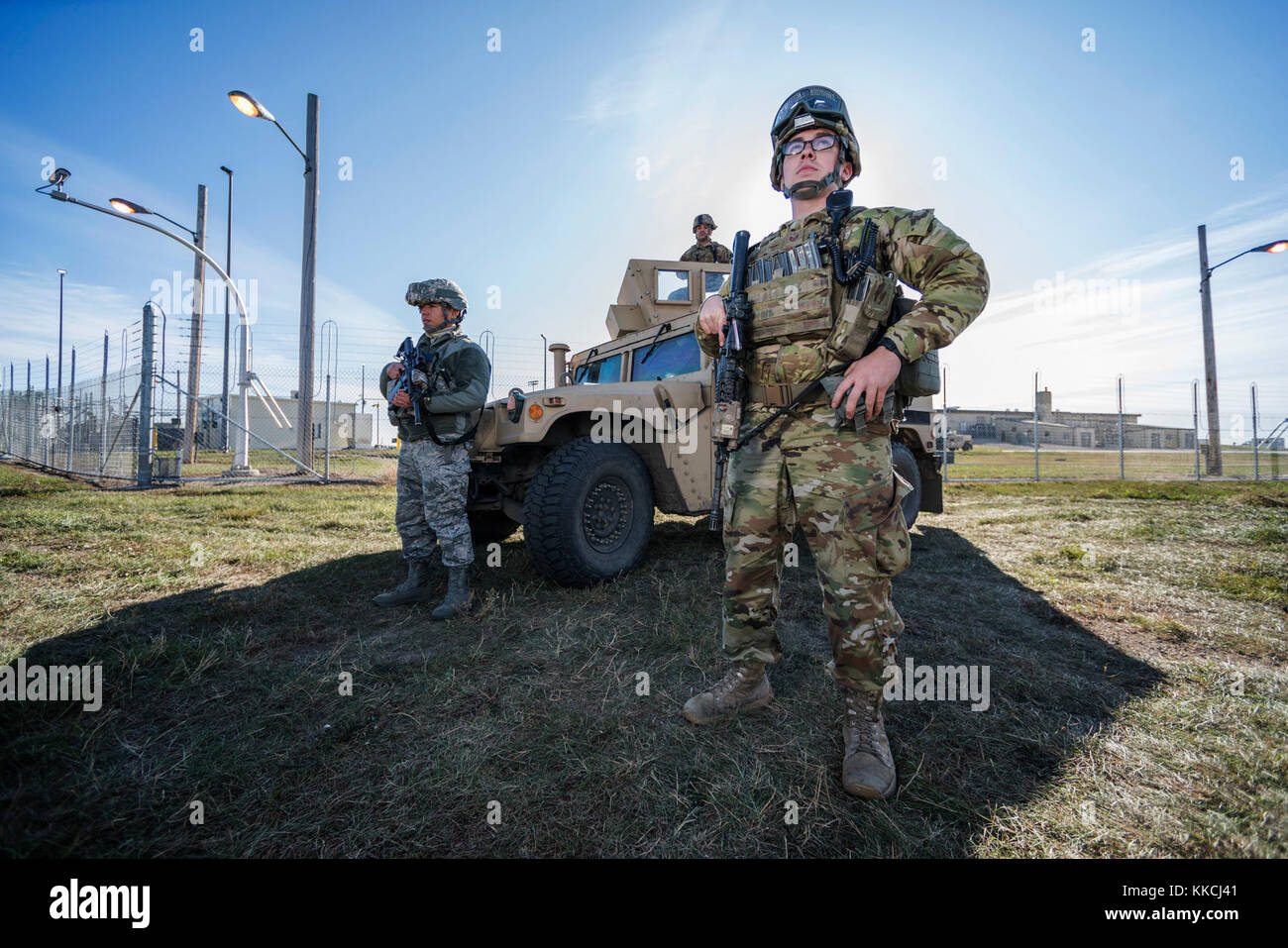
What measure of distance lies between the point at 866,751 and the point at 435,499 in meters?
→ 2.40

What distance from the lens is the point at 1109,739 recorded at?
1708 mm

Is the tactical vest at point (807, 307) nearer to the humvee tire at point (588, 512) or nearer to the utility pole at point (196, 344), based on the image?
the humvee tire at point (588, 512)

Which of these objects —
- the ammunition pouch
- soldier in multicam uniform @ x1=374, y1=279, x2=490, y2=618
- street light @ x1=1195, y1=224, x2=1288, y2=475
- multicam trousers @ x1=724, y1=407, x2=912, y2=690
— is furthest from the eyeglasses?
street light @ x1=1195, y1=224, x2=1288, y2=475

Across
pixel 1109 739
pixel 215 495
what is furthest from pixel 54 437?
pixel 1109 739

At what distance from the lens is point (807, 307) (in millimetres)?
1742

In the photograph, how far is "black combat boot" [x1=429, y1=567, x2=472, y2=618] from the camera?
2877 mm

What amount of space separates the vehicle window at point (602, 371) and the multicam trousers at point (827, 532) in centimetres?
262

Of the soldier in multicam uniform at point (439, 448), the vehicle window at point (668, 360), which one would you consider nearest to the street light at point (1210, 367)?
the vehicle window at point (668, 360)

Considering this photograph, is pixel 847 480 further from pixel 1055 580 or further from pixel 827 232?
pixel 1055 580

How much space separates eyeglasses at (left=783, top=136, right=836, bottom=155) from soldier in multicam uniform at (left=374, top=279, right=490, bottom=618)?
1.91 m

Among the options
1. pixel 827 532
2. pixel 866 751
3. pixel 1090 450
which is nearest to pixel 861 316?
pixel 827 532

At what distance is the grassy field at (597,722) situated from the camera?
1.32 m
